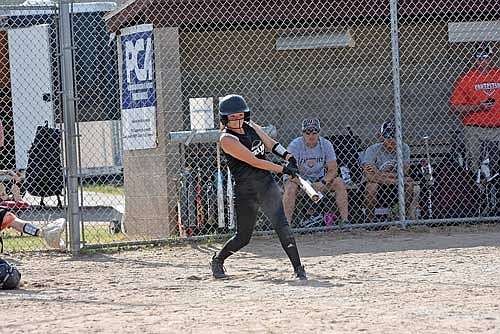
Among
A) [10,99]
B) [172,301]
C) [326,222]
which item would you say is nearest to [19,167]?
[10,99]

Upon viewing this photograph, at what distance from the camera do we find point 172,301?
7340 mm

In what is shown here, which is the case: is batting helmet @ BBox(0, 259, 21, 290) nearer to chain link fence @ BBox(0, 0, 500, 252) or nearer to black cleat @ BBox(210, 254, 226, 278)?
black cleat @ BBox(210, 254, 226, 278)

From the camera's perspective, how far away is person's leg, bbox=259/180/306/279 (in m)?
8.33

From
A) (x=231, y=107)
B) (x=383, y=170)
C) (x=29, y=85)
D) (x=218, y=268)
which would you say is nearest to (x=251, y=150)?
(x=231, y=107)

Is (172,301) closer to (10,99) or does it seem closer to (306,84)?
(306,84)

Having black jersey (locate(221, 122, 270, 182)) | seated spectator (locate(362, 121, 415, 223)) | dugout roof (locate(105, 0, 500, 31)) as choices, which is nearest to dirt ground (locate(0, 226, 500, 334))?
seated spectator (locate(362, 121, 415, 223))

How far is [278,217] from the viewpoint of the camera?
841 centimetres

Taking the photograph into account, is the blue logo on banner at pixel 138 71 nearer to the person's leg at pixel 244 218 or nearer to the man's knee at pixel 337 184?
the man's knee at pixel 337 184

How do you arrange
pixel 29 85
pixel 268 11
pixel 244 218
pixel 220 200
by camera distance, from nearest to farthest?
pixel 244 218 < pixel 220 200 < pixel 268 11 < pixel 29 85

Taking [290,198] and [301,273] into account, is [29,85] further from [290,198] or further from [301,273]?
[301,273]

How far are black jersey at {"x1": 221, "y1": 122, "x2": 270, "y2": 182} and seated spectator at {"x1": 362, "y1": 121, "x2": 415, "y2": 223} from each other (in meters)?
3.43

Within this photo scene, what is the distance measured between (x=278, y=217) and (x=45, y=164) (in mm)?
6489

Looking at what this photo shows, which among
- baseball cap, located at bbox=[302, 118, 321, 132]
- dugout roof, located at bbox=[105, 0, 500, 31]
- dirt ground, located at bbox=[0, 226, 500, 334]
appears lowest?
dirt ground, located at bbox=[0, 226, 500, 334]

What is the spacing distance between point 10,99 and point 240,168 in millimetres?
8079
